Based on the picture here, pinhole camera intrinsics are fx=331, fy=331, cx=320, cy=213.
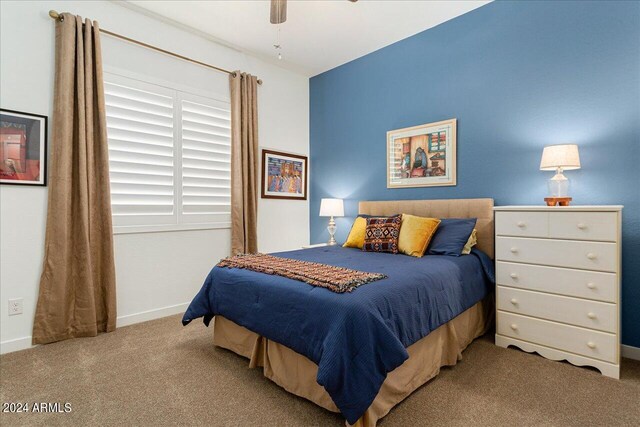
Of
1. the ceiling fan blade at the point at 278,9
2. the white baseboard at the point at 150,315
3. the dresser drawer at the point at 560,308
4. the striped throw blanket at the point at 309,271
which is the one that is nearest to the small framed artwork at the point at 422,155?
the dresser drawer at the point at 560,308

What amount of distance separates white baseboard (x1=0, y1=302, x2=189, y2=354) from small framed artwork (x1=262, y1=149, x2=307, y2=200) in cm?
169

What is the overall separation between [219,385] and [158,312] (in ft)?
5.38

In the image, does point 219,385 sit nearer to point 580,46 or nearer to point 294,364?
point 294,364

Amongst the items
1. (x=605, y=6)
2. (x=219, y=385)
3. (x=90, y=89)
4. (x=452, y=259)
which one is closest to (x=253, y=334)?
(x=219, y=385)

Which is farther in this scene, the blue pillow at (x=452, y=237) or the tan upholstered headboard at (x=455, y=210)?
the tan upholstered headboard at (x=455, y=210)

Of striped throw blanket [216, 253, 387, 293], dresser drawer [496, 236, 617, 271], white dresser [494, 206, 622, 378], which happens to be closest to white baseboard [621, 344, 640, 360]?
white dresser [494, 206, 622, 378]

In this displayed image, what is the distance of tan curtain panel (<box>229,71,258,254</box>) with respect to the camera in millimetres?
3873

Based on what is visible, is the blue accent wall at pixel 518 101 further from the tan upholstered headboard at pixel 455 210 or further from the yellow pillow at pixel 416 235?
the yellow pillow at pixel 416 235

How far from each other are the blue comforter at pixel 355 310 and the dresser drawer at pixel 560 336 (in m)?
0.30

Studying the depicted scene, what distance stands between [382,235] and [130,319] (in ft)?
8.28

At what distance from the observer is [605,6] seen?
2.51m

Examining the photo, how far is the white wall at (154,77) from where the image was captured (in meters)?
2.55

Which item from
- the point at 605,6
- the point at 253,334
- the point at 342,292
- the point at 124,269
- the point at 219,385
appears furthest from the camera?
the point at 124,269

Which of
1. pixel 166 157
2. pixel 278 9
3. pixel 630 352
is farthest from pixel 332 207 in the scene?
pixel 630 352
